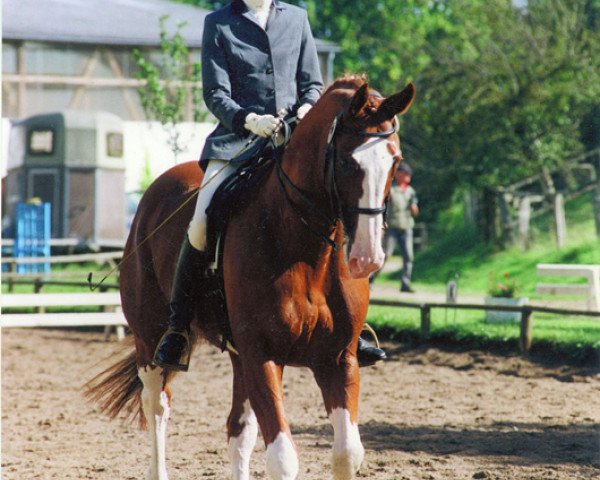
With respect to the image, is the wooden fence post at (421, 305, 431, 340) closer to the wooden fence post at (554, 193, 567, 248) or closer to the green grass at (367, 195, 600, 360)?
the green grass at (367, 195, 600, 360)

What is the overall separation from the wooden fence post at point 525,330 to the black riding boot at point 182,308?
6.60m

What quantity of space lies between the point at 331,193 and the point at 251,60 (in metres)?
1.21

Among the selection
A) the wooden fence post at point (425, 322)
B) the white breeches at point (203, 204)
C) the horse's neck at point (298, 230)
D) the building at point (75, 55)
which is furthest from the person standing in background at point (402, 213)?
the building at point (75, 55)

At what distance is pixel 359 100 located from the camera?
4422mm

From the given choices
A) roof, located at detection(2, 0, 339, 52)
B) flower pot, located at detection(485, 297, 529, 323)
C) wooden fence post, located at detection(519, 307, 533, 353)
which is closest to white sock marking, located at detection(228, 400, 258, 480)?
wooden fence post, located at detection(519, 307, 533, 353)

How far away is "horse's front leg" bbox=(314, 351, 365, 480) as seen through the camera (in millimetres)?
4855

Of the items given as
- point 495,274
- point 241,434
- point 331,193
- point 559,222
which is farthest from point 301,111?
point 559,222

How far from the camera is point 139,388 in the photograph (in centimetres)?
701

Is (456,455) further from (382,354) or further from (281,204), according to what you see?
(281,204)

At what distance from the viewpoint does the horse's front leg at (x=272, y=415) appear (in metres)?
4.67

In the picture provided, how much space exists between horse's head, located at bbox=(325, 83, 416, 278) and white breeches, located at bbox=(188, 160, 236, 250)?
1057 millimetres

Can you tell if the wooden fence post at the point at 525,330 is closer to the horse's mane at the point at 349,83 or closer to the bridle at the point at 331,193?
the bridle at the point at 331,193

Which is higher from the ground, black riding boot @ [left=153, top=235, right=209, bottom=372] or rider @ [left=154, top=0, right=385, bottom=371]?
rider @ [left=154, top=0, right=385, bottom=371]

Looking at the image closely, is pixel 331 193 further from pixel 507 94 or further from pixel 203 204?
pixel 507 94
